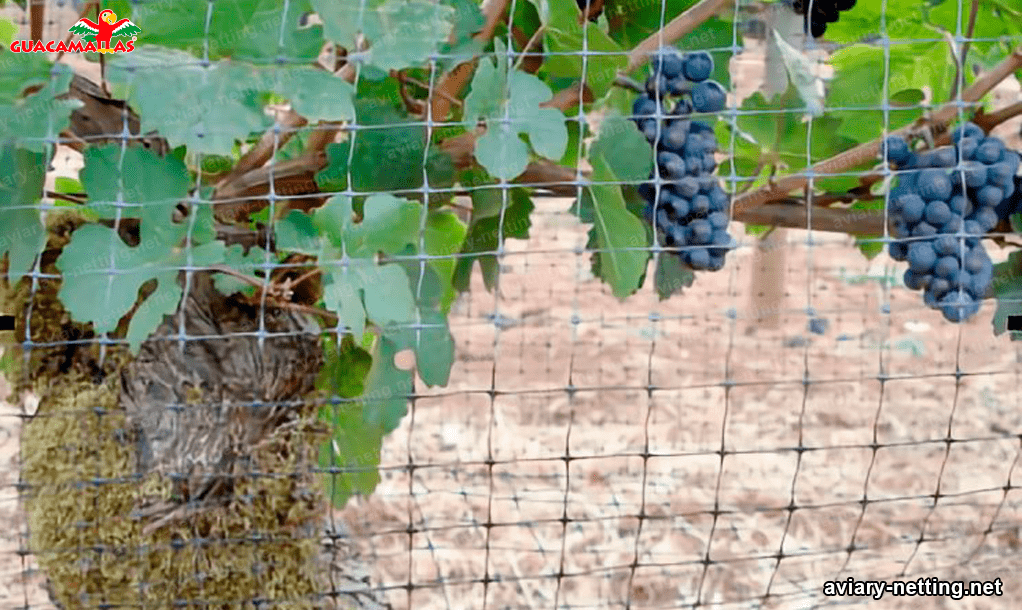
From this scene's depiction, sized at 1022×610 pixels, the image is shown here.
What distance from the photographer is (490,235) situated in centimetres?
152

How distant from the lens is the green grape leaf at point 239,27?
1.22 m

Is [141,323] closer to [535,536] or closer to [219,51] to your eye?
[219,51]

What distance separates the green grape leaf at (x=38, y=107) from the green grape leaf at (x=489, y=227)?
44 cm

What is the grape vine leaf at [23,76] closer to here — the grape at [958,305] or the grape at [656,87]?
the grape at [656,87]

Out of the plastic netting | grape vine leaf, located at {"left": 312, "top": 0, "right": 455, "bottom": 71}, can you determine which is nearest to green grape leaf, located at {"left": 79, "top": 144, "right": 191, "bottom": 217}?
the plastic netting

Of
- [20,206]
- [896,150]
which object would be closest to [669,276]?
[896,150]

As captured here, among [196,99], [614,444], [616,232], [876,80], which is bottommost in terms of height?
[614,444]

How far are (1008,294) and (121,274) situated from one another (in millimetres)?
1037

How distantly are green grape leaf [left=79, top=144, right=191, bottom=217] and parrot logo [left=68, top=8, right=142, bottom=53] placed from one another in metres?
0.13

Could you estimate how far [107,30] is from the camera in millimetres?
1368

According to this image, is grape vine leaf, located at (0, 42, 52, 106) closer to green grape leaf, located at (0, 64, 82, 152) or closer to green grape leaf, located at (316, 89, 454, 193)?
green grape leaf, located at (0, 64, 82, 152)

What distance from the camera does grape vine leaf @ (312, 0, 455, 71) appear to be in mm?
1188

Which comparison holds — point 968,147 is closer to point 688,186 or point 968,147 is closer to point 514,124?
point 688,186

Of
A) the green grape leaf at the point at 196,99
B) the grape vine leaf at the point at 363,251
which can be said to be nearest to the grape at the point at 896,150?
the grape vine leaf at the point at 363,251
